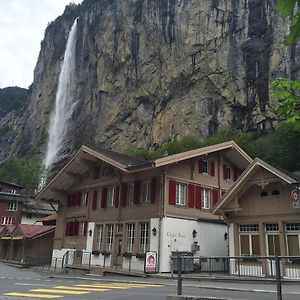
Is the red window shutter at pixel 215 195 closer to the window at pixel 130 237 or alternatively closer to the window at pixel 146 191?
the window at pixel 146 191

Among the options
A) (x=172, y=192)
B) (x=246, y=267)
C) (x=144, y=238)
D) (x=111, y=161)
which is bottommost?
(x=246, y=267)

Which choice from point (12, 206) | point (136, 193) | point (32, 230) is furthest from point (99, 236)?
point (12, 206)

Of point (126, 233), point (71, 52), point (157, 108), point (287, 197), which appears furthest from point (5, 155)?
point (287, 197)

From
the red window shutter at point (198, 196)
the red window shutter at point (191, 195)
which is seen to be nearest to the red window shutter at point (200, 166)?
the red window shutter at point (198, 196)

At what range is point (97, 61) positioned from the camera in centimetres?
8531

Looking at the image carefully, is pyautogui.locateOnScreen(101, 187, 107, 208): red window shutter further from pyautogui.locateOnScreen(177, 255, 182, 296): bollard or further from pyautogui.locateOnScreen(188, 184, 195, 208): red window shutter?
pyautogui.locateOnScreen(177, 255, 182, 296): bollard

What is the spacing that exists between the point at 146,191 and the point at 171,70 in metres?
48.8

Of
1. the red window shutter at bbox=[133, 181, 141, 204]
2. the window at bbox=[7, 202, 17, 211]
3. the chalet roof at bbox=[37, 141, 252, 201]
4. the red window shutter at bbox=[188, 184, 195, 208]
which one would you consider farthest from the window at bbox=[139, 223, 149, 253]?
the window at bbox=[7, 202, 17, 211]

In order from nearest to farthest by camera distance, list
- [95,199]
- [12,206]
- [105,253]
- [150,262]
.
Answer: [150,262], [105,253], [95,199], [12,206]

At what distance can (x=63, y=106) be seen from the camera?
8738cm

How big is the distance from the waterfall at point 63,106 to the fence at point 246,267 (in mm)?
Result: 71479

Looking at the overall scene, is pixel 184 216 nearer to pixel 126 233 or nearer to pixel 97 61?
pixel 126 233

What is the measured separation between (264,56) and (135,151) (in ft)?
81.8

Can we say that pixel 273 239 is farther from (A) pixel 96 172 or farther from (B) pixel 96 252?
(A) pixel 96 172
